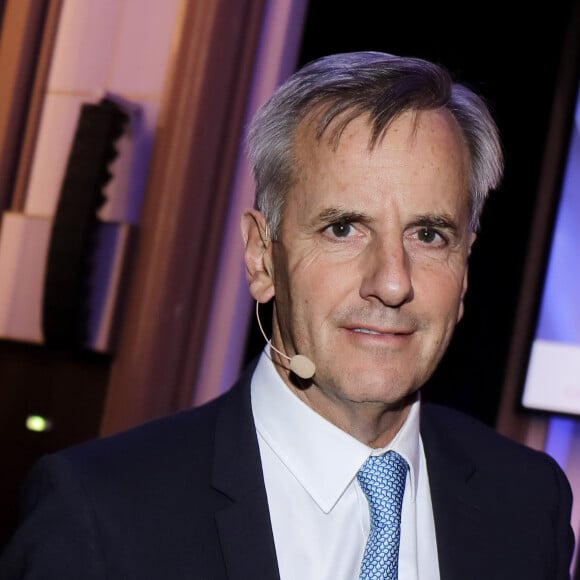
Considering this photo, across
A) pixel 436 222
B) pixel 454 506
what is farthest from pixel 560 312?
pixel 436 222

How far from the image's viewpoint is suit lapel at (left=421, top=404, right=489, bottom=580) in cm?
156

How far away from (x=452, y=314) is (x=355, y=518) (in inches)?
14.3

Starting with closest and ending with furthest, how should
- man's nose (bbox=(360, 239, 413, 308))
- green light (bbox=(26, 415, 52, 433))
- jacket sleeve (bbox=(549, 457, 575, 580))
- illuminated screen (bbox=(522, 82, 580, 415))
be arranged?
man's nose (bbox=(360, 239, 413, 308)), jacket sleeve (bbox=(549, 457, 575, 580)), green light (bbox=(26, 415, 52, 433)), illuminated screen (bbox=(522, 82, 580, 415))

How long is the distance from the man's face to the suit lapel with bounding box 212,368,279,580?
13 cm

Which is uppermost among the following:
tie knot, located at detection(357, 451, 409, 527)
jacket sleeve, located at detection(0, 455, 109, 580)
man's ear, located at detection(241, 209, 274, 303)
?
man's ear, located at detection(241, 209, 274, 303)

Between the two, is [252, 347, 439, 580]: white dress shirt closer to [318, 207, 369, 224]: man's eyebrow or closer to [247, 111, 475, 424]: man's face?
[247, 111, 475, 424]: man's face

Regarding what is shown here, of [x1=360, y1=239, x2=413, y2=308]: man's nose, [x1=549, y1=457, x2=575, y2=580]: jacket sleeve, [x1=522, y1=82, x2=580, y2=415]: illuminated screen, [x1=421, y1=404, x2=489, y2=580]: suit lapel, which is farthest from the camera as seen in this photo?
[x1=522, y1=82, x2=580, y2=415]: illuminated screen

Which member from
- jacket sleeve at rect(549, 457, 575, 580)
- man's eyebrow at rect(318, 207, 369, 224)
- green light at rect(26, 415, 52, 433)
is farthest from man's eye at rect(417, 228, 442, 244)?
green light at rect(26, 415, 52, 433)

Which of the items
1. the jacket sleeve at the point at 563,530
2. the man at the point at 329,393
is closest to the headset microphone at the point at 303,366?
the man at the point at 329,393

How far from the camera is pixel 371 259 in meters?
1.47

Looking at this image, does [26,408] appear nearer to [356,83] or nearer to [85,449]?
[85,449]

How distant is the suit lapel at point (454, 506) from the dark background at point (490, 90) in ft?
4.18

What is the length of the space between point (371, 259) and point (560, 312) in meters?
1.72

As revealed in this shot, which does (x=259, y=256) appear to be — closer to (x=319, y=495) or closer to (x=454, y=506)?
(x=319, y=495)
